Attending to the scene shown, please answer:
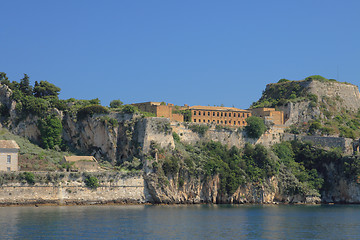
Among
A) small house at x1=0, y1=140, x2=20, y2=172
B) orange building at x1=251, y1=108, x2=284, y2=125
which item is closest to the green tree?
small house at x1=0, y1=140, x2=20, y2=172

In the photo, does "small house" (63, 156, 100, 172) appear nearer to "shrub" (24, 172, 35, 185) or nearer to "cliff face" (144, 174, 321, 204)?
"shrub" (24, 172, 35, 185)

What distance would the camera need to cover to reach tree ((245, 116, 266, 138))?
81.6m

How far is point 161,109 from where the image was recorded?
78.6 meters

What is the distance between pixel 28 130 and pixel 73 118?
4775mm

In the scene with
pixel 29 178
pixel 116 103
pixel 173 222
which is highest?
pixel 116 103

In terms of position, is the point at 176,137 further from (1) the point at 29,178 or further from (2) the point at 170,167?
(1) the point at 29,178

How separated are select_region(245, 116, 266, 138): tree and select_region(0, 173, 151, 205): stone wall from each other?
59.1 ft

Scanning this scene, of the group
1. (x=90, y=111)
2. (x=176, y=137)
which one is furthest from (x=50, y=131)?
(x=176, y=137)

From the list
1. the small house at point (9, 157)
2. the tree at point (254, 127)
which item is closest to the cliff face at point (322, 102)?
the tree at point (254, 127)

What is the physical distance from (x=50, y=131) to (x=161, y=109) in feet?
43.4

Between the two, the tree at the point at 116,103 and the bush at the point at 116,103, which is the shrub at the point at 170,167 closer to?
the bush at the point at 116,103

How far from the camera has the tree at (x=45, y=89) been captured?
79000mm

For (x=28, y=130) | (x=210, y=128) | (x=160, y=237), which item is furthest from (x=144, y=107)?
(x=160, y=237)

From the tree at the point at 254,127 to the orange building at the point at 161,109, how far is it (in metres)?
7.91
